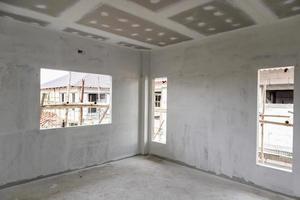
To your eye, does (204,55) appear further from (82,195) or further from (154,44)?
(82,195)

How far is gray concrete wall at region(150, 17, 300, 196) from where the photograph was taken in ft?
10.5

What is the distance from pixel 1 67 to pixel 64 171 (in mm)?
2250

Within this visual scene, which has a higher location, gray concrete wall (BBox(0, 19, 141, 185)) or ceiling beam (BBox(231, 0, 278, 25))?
ceiling beam (BBox(231, 0, 278, 25))

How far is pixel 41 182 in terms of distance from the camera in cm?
357

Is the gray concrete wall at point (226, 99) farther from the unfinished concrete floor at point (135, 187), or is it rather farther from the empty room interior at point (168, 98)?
the unfinished concrete floor at point (135, 187)

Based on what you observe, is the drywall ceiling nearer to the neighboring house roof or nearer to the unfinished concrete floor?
the neighboring house roof

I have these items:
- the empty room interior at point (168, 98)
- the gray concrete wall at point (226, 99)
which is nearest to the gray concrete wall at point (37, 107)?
the empty room interior at point (168, 98)

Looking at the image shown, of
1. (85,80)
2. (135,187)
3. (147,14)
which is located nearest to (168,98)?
(135,187)

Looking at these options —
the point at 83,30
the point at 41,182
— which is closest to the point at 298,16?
the point at 83,30

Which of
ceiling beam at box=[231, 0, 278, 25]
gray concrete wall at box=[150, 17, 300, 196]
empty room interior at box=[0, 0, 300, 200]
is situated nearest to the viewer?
ceiling beam at box=[231, 0, 278, 25]

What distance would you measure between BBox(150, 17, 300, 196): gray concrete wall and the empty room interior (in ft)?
0.06

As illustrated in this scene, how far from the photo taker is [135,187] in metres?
3.42

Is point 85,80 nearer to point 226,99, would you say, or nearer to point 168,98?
point 168,98

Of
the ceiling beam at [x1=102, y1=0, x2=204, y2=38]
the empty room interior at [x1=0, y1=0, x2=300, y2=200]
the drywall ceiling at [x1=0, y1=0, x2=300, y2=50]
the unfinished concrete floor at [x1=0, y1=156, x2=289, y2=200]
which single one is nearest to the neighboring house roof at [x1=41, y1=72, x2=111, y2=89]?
the empty room interior at [x1=0, y1=0, x2=300, y2=200]
